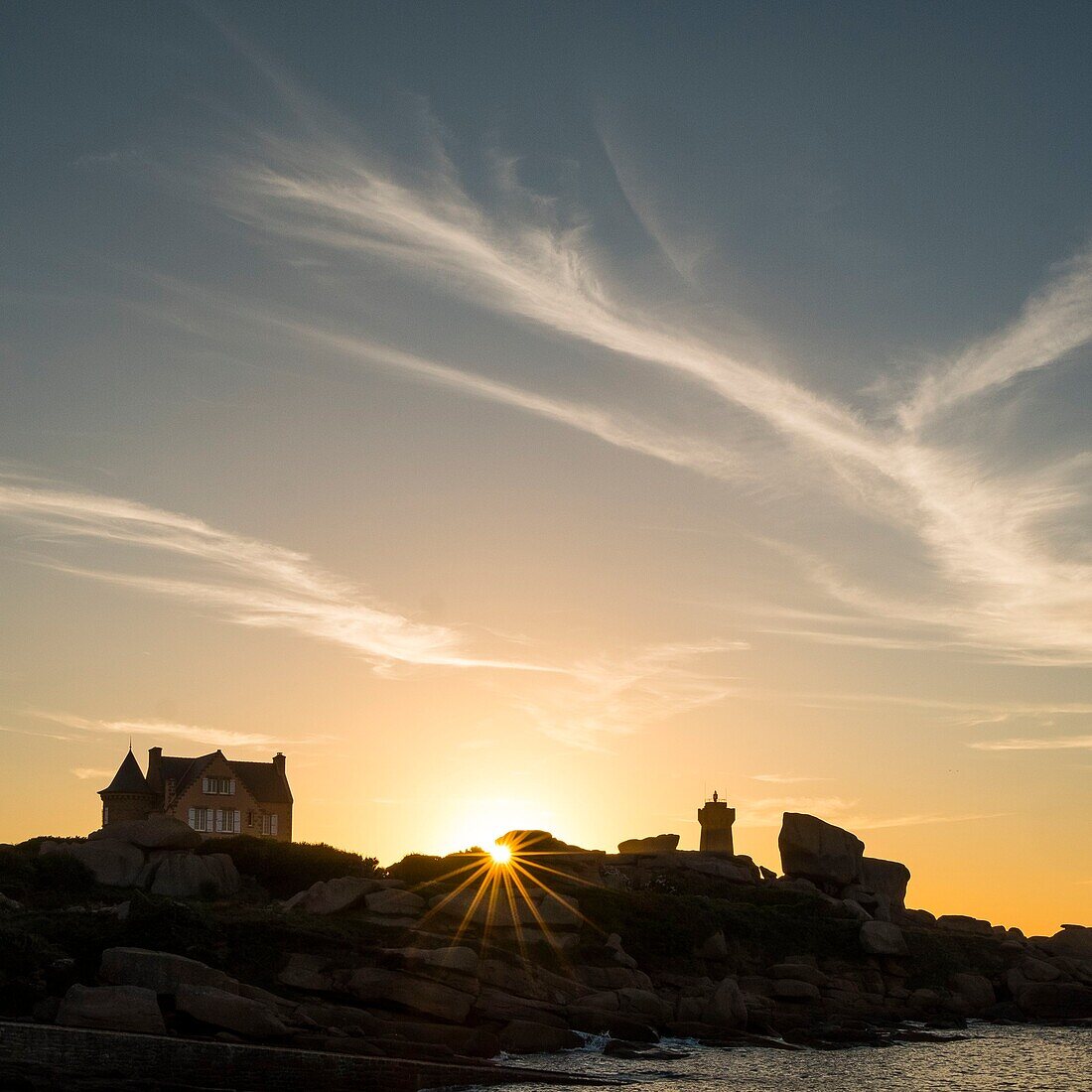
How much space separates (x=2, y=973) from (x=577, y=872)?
107ft

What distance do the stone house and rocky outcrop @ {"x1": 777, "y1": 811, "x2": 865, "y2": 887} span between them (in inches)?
1527

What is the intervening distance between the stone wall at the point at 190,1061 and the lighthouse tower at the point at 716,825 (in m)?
53.8

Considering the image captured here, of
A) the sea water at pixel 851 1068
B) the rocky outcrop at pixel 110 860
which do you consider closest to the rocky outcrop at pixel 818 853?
the sea water at pixel 851 1068

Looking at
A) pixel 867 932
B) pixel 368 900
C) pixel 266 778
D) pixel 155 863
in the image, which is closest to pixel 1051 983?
pixel 867 932

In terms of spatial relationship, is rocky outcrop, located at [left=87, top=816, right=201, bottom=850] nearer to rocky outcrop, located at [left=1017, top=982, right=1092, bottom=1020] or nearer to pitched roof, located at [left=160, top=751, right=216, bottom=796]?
pitched roof, located at [left=160, top=751, right=216, bottom=796]

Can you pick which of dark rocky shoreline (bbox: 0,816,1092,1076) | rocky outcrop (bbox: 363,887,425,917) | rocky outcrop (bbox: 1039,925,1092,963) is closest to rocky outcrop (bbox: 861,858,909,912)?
dark rocky shoreline (bbox: 0,816,1092,1076)

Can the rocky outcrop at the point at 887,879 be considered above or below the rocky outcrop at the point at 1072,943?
above

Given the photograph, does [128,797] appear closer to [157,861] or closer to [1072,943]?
[157,861]

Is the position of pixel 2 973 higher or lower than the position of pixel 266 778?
lower

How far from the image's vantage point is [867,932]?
59750 millimetres

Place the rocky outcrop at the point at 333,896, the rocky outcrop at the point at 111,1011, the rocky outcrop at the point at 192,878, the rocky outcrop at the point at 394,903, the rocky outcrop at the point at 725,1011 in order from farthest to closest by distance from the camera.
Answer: the rocky outcrop at the point at 192,878, the rocky outcrop at the point at 394,903, the rocky outcrop at the point at 333,896, the rocky outcrop at the point at 725,1011, the rocky outcrop at the point at 111,1011

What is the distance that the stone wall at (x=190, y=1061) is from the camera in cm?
3094

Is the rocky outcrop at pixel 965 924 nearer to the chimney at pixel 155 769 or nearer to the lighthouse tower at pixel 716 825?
the lighthouse tower at pixel 716 825

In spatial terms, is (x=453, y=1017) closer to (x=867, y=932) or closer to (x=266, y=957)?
(x=266, y=957)
